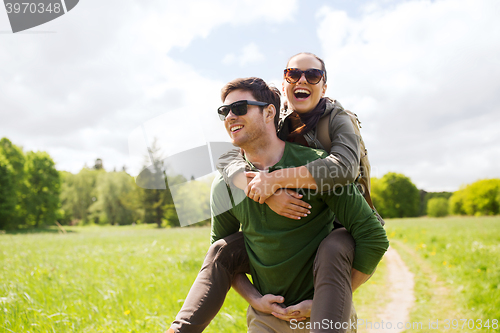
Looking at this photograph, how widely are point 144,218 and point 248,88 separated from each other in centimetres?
5285

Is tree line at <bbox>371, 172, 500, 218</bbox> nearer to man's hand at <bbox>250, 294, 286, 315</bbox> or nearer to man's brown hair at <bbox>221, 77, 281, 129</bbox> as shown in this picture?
man's brown hair at <bbox>221, 77, 281, 129</bbox>

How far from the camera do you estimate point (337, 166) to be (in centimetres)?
205

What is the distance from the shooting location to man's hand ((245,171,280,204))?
83.7 inches

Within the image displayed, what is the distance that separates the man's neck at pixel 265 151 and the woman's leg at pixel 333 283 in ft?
2.31

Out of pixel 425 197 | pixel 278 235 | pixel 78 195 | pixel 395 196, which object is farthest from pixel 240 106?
pixel 425 197

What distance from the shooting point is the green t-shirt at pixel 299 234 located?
211 centimetres

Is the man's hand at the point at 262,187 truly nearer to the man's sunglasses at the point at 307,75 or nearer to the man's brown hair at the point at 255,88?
the man's brown hair at the point at 255,88

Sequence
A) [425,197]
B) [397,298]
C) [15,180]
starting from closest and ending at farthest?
[397,298] < [15,180] < [425,197]

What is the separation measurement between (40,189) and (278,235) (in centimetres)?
6083

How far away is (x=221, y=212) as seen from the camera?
259cm

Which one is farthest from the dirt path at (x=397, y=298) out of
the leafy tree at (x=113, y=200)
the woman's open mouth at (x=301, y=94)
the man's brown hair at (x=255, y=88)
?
the leafy tree at (x=113, y=200)

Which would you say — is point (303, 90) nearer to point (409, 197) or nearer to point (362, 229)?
point (362, 229)

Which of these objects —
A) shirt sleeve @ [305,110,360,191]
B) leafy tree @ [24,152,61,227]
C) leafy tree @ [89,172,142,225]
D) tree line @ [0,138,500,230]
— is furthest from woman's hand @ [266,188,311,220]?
leafy tree @ [89,172,142,225]

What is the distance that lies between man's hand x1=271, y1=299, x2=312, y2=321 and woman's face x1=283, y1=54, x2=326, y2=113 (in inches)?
58.7
